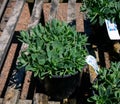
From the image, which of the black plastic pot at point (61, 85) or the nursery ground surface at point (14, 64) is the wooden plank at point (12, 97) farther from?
the black plastic pot at point (61, 85)

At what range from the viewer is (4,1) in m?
3.67

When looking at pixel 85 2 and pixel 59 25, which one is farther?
pixel 85 2

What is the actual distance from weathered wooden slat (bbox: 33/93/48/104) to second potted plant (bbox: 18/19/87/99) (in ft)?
0.15

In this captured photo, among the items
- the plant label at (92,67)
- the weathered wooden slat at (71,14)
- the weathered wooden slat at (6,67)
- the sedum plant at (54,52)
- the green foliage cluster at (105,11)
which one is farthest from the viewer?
the weathered wooden slat at (6,67)

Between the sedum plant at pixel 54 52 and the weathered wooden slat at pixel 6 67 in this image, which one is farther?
the weathered wooden slat at pixel 6 67

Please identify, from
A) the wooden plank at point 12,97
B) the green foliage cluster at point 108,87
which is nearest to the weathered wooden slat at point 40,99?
the wooden plank at point 12,97

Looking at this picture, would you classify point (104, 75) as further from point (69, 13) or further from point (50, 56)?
point (69, 13)

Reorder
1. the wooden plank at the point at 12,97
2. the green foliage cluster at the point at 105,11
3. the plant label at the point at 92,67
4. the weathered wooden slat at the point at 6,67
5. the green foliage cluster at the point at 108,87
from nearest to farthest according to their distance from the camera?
the green foliage cluster at the point at 108,87, the wooden plank at the point at 12,97, the plant label at the point at 92,67, the green foliage cluster at the point at 105,11, the weathered wooden slat at the point at 6,67

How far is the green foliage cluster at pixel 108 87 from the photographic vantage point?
220 centimetres

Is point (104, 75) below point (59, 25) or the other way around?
below

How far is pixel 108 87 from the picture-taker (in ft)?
7.25

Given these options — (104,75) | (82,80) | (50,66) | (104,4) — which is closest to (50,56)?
(50,66)

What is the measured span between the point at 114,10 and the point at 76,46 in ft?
1.92

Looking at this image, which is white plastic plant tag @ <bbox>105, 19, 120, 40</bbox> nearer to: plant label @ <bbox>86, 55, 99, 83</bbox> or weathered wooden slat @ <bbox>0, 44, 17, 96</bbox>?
plant label @ <bbox>86, 55, 99, 83</bbox>
